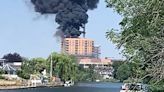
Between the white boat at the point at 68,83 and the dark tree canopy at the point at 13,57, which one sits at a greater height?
the dark tree canopy at the point at 13,57

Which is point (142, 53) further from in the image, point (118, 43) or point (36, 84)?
point (36, 84)

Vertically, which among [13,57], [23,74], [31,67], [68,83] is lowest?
[68,83]

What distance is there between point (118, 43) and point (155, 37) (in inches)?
79.9

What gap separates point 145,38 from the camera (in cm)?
809

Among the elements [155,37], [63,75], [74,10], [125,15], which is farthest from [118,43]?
[74,10]

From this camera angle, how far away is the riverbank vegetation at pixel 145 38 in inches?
279

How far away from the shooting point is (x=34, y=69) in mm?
117500

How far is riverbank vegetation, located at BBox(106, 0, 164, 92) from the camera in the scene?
7.10 m

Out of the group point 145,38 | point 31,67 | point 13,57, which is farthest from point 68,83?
point 145,38

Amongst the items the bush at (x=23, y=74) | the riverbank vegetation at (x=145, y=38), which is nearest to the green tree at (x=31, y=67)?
the bush at (x=23, y=74)

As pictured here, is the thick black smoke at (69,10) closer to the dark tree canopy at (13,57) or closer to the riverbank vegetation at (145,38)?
the dark tree canopy at (13,57)

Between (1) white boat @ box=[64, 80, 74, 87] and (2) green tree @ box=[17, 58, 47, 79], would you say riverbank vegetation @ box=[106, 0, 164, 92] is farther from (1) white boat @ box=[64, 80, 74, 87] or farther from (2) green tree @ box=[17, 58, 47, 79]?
(2) green tree @ box=[17, 58, 47, 79]

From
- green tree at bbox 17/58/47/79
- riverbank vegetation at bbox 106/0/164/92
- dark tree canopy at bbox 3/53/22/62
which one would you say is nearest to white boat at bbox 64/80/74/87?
green tree at bbox 17/58/47/79

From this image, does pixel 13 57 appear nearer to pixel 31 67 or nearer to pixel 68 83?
pixel 31 67
